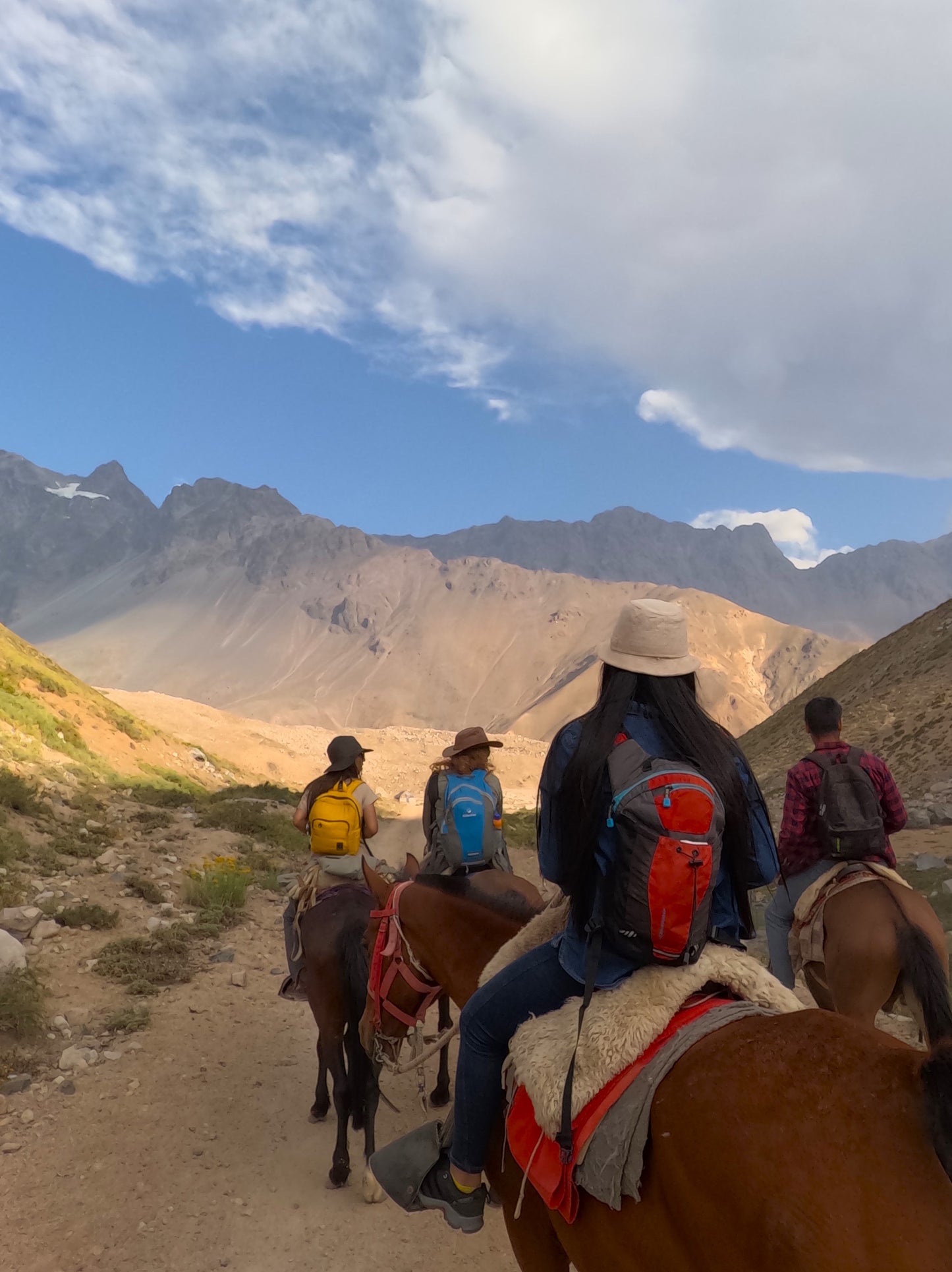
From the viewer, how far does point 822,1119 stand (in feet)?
5.95

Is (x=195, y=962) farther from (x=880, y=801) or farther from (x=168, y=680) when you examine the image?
(x=168, y=680)

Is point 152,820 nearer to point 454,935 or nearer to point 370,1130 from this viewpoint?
point 370,1130

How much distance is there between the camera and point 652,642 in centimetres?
237

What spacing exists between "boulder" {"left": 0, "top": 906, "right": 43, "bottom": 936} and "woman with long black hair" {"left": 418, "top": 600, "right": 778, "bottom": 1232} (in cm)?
772

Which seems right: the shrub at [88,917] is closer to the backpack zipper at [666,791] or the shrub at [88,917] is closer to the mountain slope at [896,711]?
the backpack zipper at [666,791]

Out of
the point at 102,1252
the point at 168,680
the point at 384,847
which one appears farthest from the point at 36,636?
the point at 102,1252

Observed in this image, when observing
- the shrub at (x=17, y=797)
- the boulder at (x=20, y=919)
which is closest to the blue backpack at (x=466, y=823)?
the boulder at (x=20, y=919)

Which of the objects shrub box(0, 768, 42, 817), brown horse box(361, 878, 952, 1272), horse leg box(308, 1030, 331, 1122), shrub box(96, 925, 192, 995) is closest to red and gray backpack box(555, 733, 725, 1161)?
brown horse box(361, 878, 952, 1272)

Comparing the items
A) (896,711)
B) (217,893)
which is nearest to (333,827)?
(217,893)

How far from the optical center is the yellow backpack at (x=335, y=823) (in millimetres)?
5613

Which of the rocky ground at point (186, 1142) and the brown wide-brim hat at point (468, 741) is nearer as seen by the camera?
the rocky ground at point (186, 1142)

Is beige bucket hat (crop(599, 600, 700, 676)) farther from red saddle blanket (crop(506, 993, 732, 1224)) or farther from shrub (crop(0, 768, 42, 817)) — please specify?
shrub (crop(0, 768, 42, 817))

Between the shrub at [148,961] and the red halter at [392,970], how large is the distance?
4.39 meters

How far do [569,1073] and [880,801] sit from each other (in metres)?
3.45
